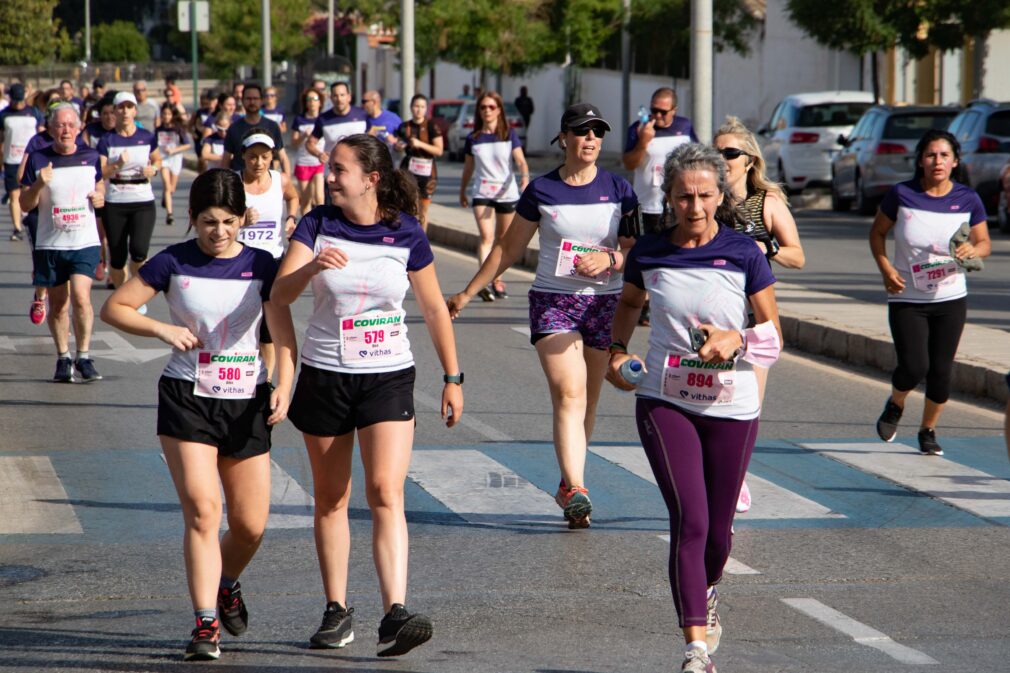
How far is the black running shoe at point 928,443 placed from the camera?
31.3 feet

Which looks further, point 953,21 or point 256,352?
point 953,21

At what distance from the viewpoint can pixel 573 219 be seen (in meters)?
7.95

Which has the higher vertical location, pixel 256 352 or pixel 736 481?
pixel 256 352

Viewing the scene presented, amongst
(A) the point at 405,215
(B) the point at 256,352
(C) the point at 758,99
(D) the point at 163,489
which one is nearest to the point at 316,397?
(B) the point at 256,352

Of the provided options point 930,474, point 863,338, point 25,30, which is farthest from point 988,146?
point 25,30

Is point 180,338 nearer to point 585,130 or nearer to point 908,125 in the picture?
point 585,130

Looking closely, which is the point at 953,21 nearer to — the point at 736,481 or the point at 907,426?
the point at 907,426

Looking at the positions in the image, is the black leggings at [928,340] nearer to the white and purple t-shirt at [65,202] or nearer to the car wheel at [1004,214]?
the white and purple t-shirt at [65,202]

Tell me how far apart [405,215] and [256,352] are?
2.27 feet

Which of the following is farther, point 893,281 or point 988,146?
point 988,146

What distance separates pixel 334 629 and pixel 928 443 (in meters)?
4.80

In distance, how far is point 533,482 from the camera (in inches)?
347

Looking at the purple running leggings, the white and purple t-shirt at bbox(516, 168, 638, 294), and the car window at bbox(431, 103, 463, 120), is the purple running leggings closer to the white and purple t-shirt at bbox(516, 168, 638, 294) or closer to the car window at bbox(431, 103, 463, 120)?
the white and purple t-shirt at bbox(516, 168, 638, 294)

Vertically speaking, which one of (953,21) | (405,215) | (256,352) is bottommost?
(256,352)
